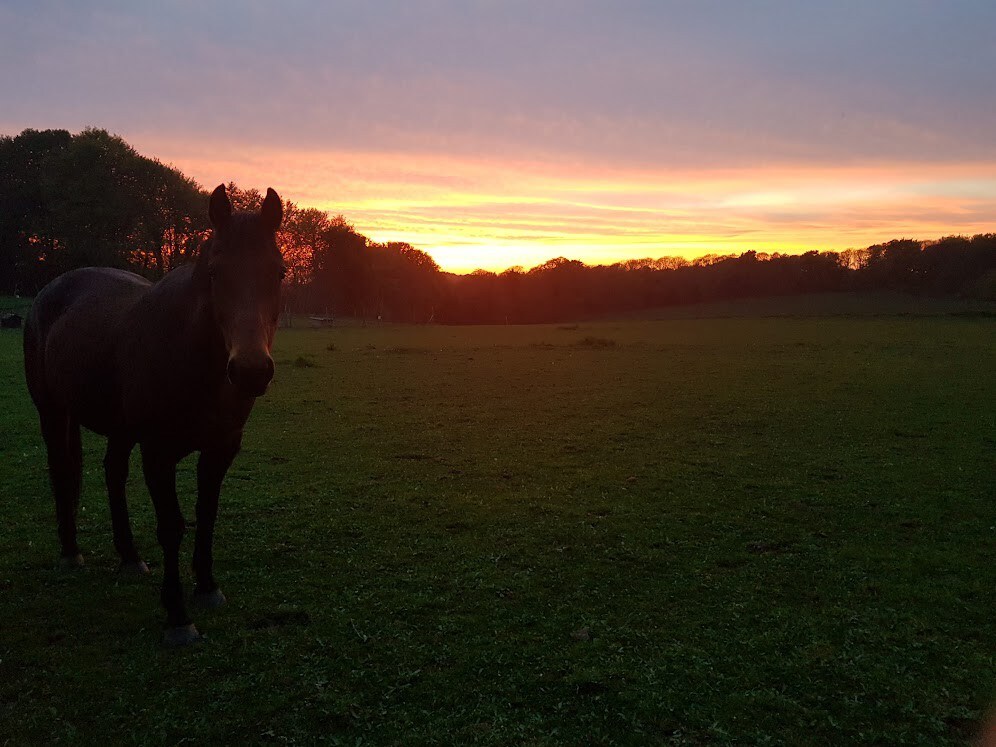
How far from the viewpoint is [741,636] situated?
455 centimetres

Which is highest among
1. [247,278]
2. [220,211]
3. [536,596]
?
[220,211]

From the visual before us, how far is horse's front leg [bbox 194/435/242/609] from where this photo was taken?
4.98 metres

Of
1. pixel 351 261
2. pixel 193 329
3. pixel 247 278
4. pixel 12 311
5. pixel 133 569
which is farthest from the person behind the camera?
pixel 351 261

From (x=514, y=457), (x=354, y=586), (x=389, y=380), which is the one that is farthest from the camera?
(x=389, y=380)

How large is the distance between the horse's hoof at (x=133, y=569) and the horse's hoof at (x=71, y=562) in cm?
44

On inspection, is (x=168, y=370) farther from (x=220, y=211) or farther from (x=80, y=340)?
(x=80, y=340)

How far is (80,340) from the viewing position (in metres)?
5.37

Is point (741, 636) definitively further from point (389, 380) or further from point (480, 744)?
point (389, 380)

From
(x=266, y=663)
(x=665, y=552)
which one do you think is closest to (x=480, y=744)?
(x=266, y=663)

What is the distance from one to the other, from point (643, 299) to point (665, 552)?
90.4 meters

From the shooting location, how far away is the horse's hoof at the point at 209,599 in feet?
16.7

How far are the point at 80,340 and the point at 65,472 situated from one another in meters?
1.57

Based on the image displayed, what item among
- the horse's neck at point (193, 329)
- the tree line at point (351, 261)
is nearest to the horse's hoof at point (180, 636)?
the horse's neck at point (193, 329)

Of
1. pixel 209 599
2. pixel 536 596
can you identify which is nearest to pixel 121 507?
pixel 209 599
